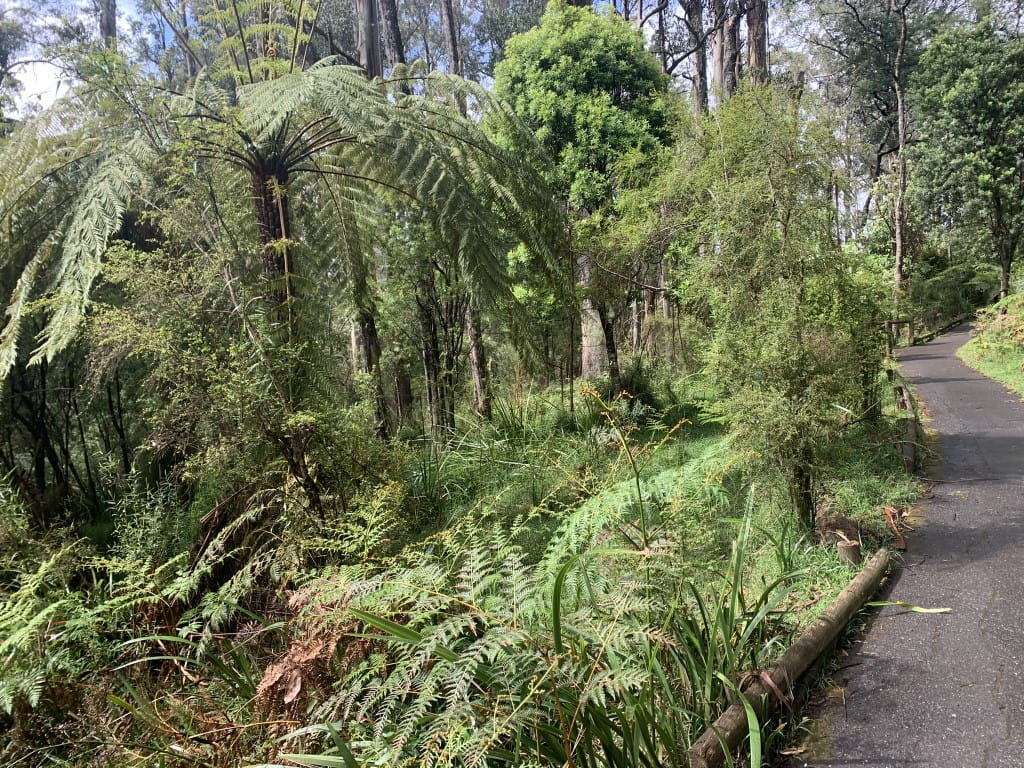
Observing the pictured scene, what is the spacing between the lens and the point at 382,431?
19.9 feet

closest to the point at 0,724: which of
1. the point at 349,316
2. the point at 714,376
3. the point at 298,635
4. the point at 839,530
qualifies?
the point at 298,635

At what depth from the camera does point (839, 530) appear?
3.95m

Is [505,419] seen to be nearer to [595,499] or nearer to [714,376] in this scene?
[714,376]

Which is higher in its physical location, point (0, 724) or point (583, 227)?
point (583, 227)

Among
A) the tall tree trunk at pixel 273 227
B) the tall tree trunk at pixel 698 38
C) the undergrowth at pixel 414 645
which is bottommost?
the undergrowth at pixel 414 645

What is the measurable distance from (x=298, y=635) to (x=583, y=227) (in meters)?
6.04

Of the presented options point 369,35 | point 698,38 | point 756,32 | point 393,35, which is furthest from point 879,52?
point 369,35

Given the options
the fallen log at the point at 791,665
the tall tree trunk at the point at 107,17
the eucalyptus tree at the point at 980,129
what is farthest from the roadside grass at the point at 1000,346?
the tall tree trunk at the point at 107,17

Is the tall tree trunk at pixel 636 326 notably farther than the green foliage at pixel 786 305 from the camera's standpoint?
Yes

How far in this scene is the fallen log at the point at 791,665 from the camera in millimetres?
2080

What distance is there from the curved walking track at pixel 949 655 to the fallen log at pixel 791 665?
0.51 feet

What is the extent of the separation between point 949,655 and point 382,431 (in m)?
4.70

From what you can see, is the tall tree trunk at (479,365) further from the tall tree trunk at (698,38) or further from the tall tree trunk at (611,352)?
the tall tree trunk at (698,38)

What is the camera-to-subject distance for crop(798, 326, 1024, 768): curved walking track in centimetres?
233
